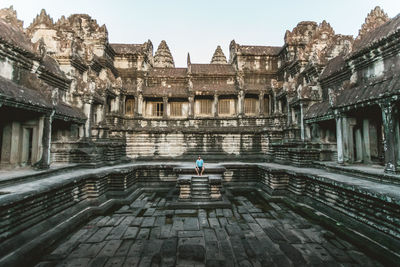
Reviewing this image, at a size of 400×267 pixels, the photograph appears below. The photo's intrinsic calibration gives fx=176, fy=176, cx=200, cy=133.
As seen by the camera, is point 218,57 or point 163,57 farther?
point 218,57

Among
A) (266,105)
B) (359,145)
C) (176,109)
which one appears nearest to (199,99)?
(176,109)

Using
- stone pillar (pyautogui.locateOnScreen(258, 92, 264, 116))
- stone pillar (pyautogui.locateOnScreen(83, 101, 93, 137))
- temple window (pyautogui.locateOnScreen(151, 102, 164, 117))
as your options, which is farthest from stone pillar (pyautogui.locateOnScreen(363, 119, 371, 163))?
stone pillar (pyautogui.locateOnScreen(83, 101, 93, 137))

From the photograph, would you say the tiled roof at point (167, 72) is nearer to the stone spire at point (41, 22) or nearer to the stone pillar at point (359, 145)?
the stone spire at point (41, 22)

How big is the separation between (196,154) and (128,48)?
14158 millimetres

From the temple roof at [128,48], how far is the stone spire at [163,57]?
1281 cm

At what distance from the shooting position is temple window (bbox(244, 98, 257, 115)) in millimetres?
17720

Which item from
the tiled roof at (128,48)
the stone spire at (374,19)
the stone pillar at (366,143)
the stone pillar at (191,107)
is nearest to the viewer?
the stone pillar at (366,143)

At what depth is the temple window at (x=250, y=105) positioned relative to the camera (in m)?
17.7

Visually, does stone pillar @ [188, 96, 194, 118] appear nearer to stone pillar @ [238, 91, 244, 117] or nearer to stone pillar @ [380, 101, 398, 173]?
stone pillar @ [238, 91, 244, 117]

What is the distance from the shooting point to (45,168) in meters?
8.16

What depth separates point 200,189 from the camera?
332 inches

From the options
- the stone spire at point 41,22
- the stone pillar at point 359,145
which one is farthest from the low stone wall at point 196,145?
the stone spire at point 41,22

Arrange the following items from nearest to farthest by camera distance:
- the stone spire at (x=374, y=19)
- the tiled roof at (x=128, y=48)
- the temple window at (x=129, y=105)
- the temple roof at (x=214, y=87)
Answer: the stone spire at (x=374, y=19)
the temple roof at (x=214, y=87)
the temple window at (x=129, y=105)
the tiled roof at (x=128, y=48)

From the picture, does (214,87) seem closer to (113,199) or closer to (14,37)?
(113,199)
